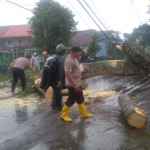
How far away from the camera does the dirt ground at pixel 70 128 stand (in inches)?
157

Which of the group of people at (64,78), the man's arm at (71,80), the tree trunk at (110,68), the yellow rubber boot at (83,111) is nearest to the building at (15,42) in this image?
the tree trunk at (110,68)

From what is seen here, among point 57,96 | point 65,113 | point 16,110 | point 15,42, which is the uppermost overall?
point 15,42

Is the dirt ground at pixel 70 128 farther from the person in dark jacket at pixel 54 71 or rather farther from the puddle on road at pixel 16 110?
the person in dark jacket at pixel 54 71

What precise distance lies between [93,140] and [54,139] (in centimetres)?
71

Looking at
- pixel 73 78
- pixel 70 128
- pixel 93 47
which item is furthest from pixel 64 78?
pixel 93 47

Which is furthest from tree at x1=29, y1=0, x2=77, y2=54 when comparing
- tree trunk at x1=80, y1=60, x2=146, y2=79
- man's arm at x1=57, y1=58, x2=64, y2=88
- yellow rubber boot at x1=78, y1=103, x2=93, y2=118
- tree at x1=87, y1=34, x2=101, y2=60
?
yellow rubber boot at x1=78, y1=103, x2=93, y2=118

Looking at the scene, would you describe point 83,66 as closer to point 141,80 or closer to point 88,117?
point 141,80

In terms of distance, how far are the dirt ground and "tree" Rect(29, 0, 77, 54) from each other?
1275 cm

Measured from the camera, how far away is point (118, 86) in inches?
371

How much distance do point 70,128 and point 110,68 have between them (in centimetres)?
539

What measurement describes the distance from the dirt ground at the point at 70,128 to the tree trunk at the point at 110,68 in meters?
2.14

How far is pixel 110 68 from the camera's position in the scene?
9758 millimetres

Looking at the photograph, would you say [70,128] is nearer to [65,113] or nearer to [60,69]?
[65,113]

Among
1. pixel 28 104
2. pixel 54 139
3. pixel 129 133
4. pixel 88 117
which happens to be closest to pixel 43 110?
pixel 28 104
